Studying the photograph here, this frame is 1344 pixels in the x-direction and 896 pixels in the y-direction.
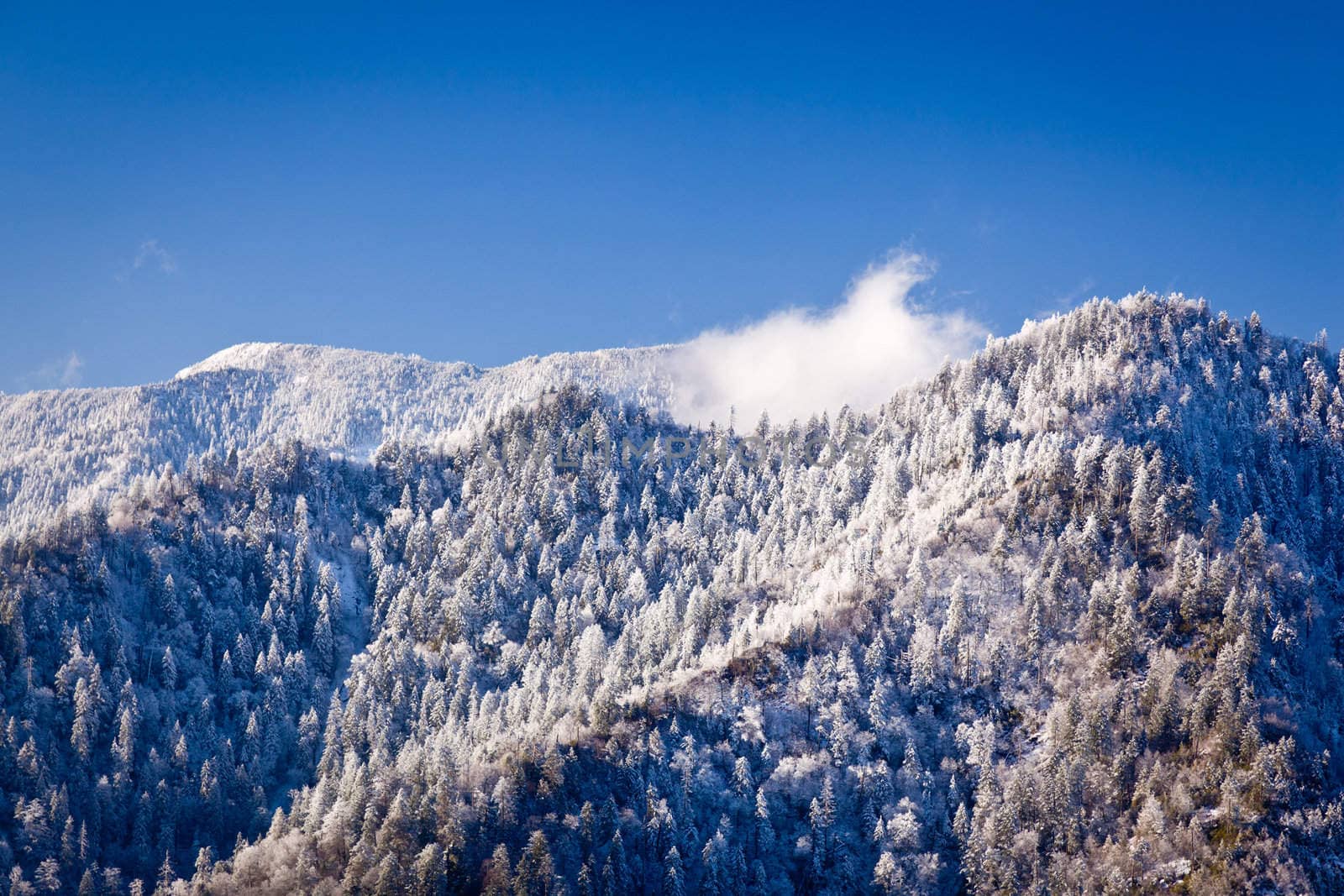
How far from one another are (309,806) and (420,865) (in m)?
33.9

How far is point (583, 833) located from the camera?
6196 inches

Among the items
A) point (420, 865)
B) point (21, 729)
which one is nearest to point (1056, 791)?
point (420, 865)

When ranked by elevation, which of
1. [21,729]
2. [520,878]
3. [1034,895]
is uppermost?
[21,729]

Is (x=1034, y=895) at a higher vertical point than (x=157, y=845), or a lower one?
lower

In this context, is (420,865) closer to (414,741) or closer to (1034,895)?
(414,741)

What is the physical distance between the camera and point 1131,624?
185 metres

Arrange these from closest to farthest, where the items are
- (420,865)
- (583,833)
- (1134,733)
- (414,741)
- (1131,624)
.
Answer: (420,865), (583,833), (1134,733), (1131,624), (414,741)

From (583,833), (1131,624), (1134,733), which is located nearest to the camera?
(583,833)

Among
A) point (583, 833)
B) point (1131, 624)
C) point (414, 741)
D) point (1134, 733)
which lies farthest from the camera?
point (414, 741)

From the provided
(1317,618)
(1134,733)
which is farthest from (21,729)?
(1317,618)

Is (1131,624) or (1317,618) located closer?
(1131,624)

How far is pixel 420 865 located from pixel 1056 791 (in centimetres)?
9599

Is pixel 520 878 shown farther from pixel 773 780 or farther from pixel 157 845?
pixel 157 845

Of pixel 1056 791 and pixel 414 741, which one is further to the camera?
pixel 414 741
